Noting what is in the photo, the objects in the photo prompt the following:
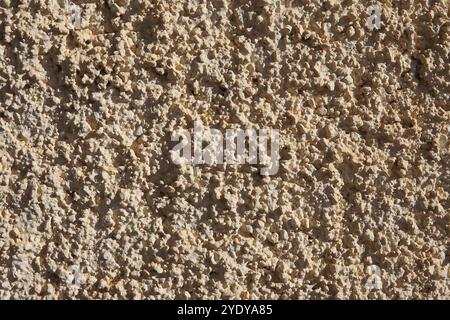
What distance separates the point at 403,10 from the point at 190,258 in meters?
0.39

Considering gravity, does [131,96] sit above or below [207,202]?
above

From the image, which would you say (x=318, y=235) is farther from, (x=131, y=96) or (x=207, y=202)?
(x=131, y=96)

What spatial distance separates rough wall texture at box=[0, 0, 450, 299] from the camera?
2.52ft

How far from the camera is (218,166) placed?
783mm

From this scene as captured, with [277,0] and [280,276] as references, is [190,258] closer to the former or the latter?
[280,276]

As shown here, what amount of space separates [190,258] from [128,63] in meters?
0.24

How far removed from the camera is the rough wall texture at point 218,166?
30.2 inches

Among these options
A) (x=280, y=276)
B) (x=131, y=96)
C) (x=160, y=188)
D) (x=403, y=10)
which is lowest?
(x=280, y=276)

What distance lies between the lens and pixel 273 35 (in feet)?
2.58

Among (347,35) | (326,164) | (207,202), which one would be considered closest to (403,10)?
(347,35)

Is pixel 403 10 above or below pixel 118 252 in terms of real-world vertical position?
above

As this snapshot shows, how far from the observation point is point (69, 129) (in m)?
0.77

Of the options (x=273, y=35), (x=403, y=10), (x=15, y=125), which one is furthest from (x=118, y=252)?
(x=403, y=10)

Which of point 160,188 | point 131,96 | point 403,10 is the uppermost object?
point 403,10
